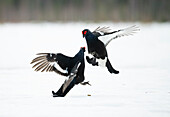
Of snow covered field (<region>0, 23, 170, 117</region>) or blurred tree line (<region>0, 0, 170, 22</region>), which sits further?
blurred tree line (<region>0, 0, 170, 22</region>)

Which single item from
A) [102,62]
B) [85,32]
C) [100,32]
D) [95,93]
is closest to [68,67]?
[95,93]

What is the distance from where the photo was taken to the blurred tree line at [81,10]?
95.1 ft

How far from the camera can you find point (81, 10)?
103 feet

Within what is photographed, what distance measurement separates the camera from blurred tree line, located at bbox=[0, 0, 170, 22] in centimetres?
2900

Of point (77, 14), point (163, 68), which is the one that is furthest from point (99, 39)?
point (77, 14)

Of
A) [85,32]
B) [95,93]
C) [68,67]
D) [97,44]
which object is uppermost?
[85,32]

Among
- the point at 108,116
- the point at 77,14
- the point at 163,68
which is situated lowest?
the point at 108,116

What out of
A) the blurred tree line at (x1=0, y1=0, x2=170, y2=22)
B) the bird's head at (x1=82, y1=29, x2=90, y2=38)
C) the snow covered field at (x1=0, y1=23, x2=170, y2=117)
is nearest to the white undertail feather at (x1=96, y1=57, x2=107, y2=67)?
the snow covered field at (x1=0, y1=23, x2=170, y2=117)

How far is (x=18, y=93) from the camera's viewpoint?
499 cm

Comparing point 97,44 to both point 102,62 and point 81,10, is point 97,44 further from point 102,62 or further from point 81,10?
point 81,10

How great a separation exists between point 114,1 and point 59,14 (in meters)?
4.35

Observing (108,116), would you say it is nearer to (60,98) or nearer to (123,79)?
(60,98)

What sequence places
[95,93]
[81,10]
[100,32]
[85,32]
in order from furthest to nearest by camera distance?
[81,10] → [100,32] → [85,32] → [95,93]

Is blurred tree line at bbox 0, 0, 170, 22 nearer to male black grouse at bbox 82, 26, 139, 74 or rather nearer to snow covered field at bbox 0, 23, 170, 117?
snow covered field at bbox 0, 23, 170, 117
